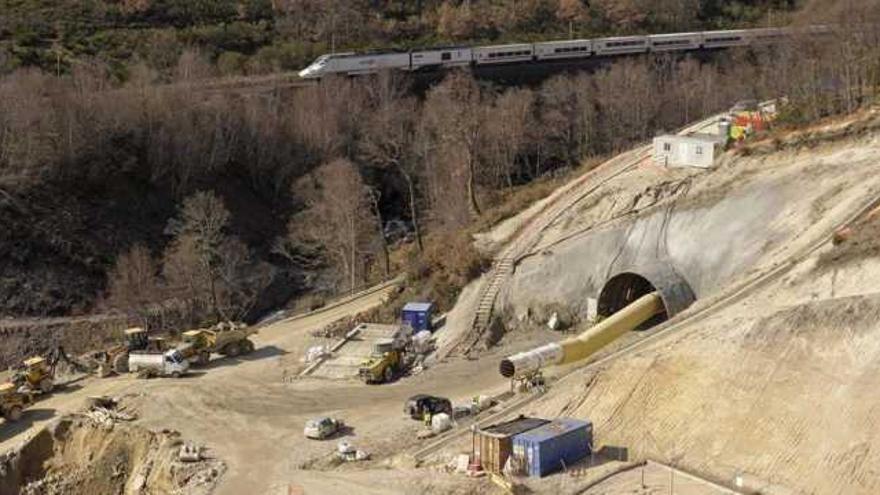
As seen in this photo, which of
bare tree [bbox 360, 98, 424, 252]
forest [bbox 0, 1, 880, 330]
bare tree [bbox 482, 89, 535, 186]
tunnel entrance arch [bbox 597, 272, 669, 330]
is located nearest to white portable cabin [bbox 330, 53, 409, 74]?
forest [bbox 0, 1, 880, 330]

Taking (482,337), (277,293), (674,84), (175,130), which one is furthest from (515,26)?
(482,337)

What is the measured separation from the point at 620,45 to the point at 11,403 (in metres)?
65.7

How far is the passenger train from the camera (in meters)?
84.4

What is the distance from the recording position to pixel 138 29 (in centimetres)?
9488

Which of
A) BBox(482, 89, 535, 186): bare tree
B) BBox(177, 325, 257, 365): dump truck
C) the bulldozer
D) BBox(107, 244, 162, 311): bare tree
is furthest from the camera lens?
BBox(482, 89, 535, 186): bare tree

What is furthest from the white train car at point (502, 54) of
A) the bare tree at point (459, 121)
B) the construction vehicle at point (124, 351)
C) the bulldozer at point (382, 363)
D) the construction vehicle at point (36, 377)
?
the construction vehicle at point (36, 377)

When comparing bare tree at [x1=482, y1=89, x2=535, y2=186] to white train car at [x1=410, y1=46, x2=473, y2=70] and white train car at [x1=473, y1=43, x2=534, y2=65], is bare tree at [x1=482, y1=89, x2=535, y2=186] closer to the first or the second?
white train car at [x1=410, y1=46, x2=473, y2=70]

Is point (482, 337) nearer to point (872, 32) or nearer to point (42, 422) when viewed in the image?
point (42, 422)

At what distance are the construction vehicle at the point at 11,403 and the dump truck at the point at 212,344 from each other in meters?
5.73

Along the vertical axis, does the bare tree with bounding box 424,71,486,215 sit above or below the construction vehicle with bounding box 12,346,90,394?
above

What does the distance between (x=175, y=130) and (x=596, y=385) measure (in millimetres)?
43057

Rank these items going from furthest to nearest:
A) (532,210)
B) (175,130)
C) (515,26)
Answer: (515,26) → (175,130) → (532,210)

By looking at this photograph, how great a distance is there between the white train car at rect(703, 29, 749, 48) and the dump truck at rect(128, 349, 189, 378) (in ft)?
218

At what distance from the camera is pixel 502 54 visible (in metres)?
91.0
